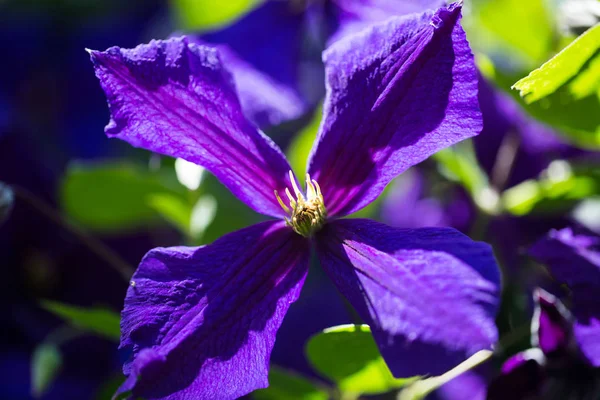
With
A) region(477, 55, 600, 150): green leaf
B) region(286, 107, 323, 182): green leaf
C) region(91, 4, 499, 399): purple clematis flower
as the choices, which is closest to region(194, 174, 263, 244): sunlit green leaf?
region(286, 107, 323, 182): green leaf

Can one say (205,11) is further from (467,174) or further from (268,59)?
(467,174)

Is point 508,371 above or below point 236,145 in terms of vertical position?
below

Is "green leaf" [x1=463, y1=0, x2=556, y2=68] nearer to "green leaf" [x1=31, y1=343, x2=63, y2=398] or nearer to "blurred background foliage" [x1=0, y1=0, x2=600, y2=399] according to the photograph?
"blurred background foliage" [x1=0, y1=0, x2=600, y2=399]

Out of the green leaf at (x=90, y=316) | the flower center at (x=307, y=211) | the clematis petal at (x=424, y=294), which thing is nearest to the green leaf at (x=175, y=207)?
the green leaf at (x=90, y=316)

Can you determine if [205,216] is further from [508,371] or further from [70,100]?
[70,100]

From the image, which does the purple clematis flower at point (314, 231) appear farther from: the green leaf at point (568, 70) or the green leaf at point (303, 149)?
the green leaf at point (303, 149)

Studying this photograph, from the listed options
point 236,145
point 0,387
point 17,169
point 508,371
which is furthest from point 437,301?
point 17,169
